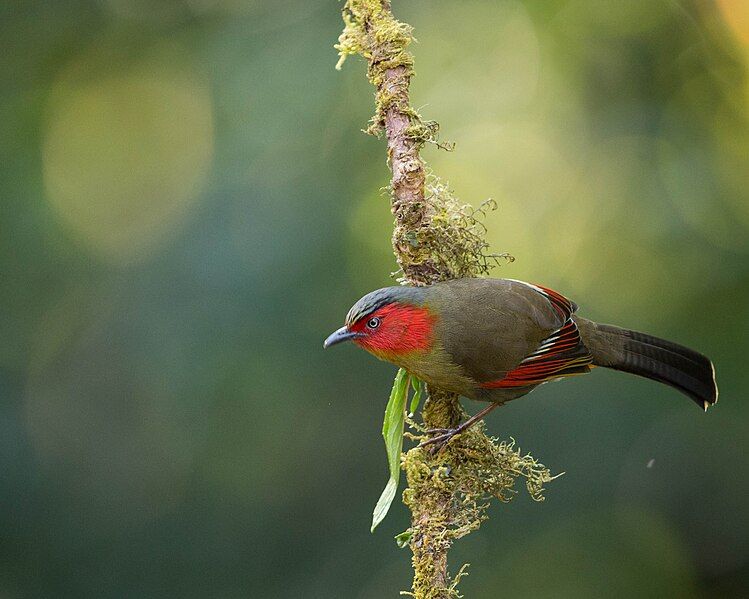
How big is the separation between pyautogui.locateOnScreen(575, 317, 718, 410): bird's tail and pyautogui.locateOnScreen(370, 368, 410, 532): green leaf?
0.99 metres

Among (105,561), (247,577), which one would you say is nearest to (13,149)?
(105,561)

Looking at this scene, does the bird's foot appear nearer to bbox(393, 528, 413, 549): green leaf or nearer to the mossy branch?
the mossy branch

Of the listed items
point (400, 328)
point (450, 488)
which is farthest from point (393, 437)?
point (400, 328)

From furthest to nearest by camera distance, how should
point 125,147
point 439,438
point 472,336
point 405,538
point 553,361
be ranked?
point 125,147
point 553,361
point 472,336
point 439,438
point 405,538

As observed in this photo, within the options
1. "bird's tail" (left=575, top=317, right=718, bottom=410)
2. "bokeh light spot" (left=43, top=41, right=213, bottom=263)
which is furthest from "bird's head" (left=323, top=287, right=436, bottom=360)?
"bokeh light spot" (left=43, top=41, right=213, bottom=263)

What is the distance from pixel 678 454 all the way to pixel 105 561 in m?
3.40

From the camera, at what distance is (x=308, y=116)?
5.31 meters

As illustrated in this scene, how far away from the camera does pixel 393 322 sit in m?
3.44

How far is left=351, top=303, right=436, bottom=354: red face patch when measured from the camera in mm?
3430

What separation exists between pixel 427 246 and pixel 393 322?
1.01 ft

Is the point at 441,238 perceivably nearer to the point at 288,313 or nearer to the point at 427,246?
the point at 427,246

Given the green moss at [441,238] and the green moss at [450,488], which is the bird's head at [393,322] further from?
the green moss at [450,488]

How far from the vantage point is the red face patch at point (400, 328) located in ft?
11.3

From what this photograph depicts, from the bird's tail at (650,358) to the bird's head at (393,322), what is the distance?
1.00 meters
